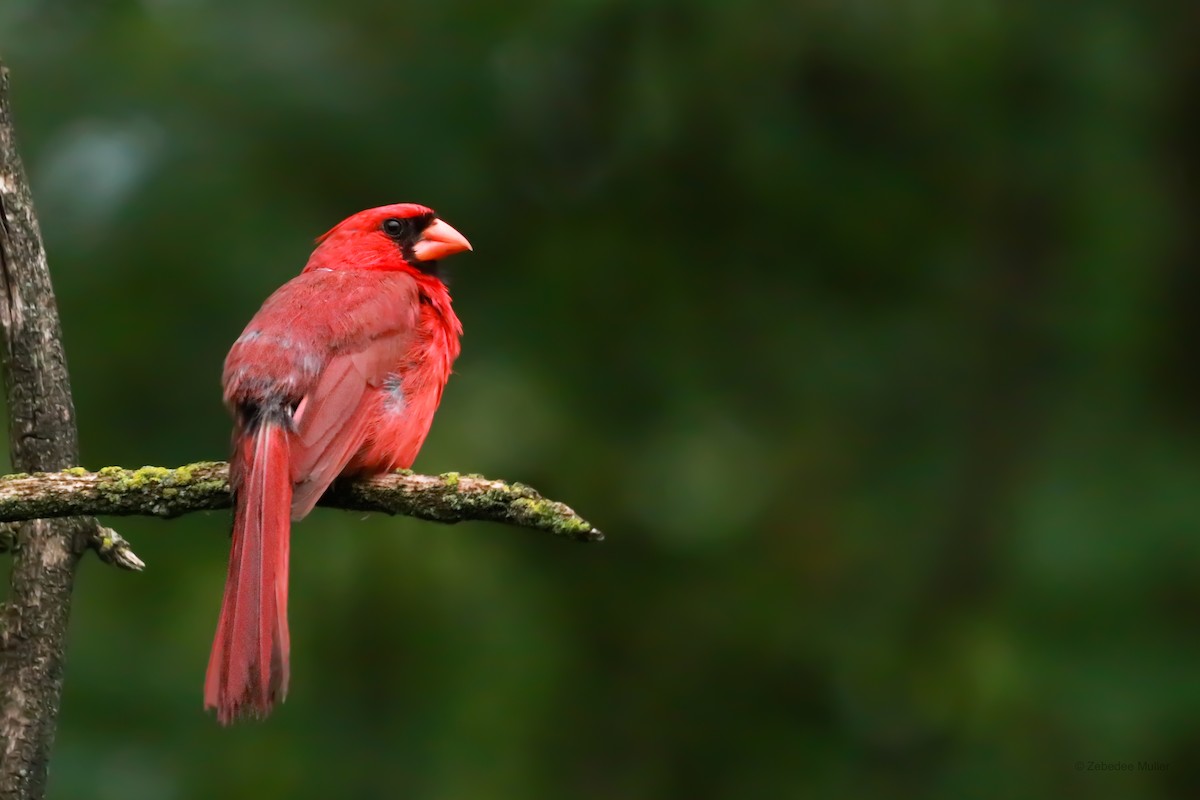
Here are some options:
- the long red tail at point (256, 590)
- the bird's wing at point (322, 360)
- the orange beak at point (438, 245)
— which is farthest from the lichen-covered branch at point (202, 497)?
the orange beak at point (438, 245)

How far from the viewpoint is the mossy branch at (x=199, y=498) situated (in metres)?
2.48

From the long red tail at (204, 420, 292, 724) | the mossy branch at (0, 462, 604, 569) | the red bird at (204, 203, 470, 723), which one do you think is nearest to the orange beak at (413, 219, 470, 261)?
the red bird at (204, 203, 470, 723)

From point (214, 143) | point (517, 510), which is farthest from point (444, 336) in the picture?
point (214, 143)

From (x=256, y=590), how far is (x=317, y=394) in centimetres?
82

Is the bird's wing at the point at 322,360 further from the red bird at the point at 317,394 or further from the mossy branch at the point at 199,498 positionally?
the mossy branch at the point at 199,498

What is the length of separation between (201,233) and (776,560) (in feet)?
9.83

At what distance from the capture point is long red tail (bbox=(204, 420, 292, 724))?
2.83 m

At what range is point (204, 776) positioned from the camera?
20.2 feet

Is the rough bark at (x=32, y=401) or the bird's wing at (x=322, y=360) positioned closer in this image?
the rough bark at (x=32, y=401)

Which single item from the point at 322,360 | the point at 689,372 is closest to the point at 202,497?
the point at 322,360

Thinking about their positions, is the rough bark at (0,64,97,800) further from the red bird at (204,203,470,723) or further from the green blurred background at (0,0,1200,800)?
the green blurred background at (0,0,1200,800)

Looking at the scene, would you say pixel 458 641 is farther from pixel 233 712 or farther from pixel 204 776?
pixel 233 712

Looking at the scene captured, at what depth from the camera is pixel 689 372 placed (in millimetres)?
6973

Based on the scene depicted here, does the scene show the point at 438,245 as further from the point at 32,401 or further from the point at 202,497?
the point at 32,401
